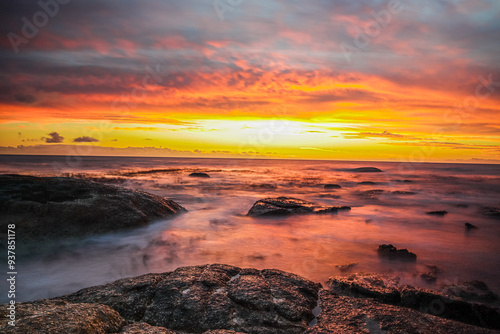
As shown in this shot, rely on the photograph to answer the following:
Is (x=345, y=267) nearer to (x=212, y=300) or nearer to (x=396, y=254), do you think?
(x=396, y=254)

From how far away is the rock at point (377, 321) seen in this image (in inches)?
134

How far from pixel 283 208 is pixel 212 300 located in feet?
28.5

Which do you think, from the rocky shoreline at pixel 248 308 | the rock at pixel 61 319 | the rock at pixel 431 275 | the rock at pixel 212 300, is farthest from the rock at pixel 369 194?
the rock at pixel 61 319

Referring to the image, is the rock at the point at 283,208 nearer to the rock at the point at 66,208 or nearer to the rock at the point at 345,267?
the rock at the point at 66,208

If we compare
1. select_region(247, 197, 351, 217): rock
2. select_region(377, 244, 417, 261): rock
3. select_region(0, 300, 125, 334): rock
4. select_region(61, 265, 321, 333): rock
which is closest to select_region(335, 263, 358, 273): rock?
select_region(377, 244, 417, 261): rock

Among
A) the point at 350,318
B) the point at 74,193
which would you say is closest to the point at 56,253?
the point at 74,193

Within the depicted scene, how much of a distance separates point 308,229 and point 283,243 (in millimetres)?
1937

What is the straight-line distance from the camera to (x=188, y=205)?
571 inches

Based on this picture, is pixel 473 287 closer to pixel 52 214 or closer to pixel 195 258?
pixel 195 258

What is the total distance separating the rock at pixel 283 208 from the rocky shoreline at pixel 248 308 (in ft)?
24.1

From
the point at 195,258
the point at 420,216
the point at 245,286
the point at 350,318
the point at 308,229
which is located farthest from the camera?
the point at 420,216

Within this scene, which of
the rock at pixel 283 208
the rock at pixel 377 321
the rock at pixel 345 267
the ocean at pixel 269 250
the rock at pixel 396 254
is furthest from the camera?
the rock at pixel 283 208

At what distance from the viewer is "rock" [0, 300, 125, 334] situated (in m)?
2.52

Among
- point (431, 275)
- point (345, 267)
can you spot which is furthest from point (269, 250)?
point (431, 275)
